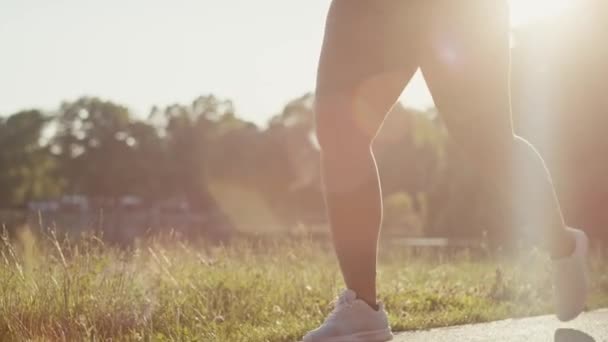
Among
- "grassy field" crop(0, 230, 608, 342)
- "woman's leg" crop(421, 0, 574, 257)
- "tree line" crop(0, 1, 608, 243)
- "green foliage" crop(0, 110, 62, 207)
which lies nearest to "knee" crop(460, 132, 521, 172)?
"woman's leg" crop(421, 0, 574, 257)

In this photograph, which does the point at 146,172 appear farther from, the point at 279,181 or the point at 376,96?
the point at 376,96

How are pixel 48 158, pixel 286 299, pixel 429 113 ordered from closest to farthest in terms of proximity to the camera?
pixel 286 299 < pixel 48 158 < pixel 429 113

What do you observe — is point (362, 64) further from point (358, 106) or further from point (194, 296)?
point (194, 296)

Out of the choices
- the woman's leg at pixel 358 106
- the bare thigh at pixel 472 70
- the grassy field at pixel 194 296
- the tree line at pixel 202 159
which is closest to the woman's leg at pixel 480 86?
the bare thigh at pixel 472 70

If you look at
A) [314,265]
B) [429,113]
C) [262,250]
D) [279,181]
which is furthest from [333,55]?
[429,113]

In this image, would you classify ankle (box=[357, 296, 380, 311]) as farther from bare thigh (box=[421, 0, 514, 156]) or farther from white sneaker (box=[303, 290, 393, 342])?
bare thigh (box=[421, 0, 514, 156])

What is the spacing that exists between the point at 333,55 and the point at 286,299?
2.90 m

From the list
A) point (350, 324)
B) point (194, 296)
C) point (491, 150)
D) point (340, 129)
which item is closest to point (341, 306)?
point (350, 324)

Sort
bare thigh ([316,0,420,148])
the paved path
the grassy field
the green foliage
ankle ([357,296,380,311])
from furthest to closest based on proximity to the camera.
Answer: the green foliage → the grassy field → the paved path → ankle ([357,296,380,311]) → bare thigh ([316,0,420,148])

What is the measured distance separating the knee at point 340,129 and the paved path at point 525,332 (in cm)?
88

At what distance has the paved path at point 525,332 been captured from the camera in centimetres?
331

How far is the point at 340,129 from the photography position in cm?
291

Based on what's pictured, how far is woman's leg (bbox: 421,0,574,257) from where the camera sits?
2.87m

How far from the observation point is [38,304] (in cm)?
425
